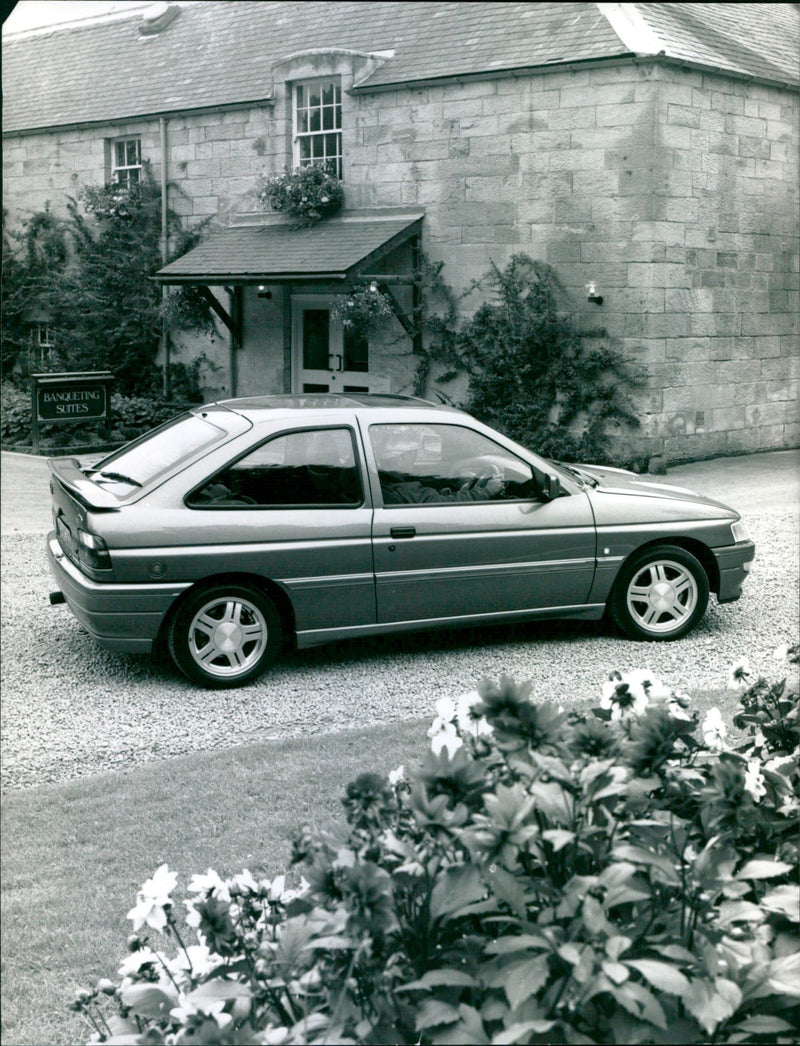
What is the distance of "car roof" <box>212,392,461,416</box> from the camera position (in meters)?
5.12

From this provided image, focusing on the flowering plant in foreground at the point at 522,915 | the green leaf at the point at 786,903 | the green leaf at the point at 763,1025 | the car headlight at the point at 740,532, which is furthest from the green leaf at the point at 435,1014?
the car headlight at the point at 740,532

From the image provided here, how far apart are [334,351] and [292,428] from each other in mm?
516

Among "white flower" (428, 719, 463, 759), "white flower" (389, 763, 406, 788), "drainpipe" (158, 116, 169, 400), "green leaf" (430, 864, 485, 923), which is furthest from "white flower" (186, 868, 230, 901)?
"drainpipe" (158, 116, 169, 400)

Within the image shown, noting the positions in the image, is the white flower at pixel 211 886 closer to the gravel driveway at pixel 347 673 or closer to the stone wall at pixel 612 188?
the gravel driveway at pixel 347 673

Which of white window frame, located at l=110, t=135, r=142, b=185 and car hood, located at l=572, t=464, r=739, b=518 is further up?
white window frame, located at l=110, t=135, r=142, b=185

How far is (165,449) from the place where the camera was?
5426 mm

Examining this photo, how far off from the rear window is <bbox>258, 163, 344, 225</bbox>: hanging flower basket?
112 centimetres

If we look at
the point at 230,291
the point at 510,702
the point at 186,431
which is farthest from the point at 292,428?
the point at 510,702

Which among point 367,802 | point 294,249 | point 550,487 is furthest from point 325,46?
point 367,802

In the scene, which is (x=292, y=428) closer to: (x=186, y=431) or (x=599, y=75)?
(x=186, y=431)

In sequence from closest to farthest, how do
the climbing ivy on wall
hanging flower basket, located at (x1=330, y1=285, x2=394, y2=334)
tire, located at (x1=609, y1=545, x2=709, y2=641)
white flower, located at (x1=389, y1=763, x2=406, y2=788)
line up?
white flower, located at (x1=389, y1=763, x2=406, y2=788), hanging flower basket, located at (x1=330, y1=285, x2=394, y2=334), the climbing ivy on wall, tire, located at (x1=609, y1=545, x2=709, y2=641)

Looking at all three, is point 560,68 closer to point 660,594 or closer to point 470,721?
point 660,594

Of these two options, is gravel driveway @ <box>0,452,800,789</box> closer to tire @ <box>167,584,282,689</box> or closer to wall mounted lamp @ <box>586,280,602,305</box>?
tire @ <box>167,584,282,689</box>

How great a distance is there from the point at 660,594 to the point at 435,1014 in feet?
15.1
